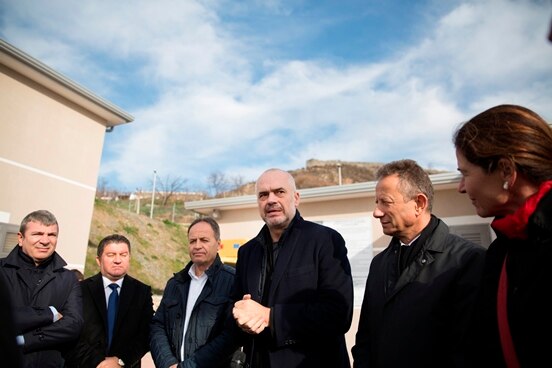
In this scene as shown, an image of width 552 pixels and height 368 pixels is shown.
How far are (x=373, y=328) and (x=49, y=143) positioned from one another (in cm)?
978

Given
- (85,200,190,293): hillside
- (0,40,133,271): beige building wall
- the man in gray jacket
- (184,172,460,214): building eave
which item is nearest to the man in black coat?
the man in gray jacket

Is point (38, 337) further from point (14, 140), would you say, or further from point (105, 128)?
point (105, 128)

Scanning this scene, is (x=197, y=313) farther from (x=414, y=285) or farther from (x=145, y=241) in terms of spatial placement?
(x=145, y=241)

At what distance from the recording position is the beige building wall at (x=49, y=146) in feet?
27.9

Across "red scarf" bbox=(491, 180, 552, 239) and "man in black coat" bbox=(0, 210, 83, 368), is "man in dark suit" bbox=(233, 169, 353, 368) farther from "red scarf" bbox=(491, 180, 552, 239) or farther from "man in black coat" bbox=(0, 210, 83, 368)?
"man in black coat" bbox=(0, 210, 83, 368)

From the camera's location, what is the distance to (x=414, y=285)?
6.75 ft

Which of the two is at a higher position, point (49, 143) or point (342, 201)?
point (49, 143)

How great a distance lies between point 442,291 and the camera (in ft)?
6.41

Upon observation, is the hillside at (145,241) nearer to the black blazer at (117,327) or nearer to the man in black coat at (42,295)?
the black blazer at (117,327)

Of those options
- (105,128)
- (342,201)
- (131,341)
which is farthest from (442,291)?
(105,128)

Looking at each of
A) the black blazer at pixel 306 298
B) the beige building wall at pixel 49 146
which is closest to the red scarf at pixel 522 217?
the black blazer at pixel 306 298

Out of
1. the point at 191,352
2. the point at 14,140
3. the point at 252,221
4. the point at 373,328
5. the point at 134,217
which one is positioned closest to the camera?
the point at 373,328

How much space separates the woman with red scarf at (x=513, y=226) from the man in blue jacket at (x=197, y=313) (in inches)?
78.0

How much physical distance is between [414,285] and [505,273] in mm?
791
